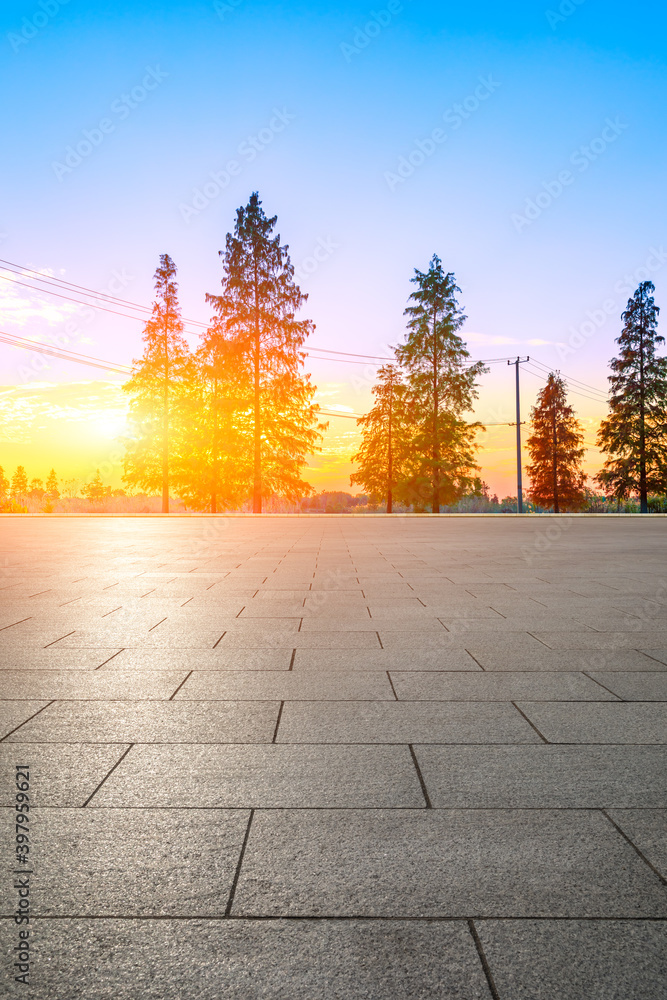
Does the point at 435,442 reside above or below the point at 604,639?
above

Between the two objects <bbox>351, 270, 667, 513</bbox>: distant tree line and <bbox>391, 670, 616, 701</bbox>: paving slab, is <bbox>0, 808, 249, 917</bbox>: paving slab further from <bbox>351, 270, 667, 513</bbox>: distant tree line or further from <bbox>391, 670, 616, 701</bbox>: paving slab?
<bbox>351, 270, 667, 513</bbox>: distant tree line

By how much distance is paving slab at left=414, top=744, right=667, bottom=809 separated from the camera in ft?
9.36

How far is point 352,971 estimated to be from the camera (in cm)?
185

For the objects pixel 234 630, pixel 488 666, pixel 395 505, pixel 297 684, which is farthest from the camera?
pixel 395 505

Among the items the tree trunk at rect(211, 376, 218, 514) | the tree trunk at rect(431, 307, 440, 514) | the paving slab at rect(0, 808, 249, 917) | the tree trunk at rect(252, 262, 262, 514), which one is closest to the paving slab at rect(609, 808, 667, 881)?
the paving slab at rect(0, 808, 249, 917)

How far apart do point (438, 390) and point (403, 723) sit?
4037cm

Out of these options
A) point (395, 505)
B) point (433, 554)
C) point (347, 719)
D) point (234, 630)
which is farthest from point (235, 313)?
point (347, 719)

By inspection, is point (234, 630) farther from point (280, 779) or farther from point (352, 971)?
point (352, 971)

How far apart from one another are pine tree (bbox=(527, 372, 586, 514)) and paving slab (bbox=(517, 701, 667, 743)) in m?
51.7

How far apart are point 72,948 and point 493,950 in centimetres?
124

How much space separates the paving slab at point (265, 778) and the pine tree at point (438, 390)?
38.3 m

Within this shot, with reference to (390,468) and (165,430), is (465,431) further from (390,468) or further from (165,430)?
(165,430)

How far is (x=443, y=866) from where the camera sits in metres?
2.34

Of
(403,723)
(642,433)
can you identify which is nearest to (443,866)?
(403,723)
